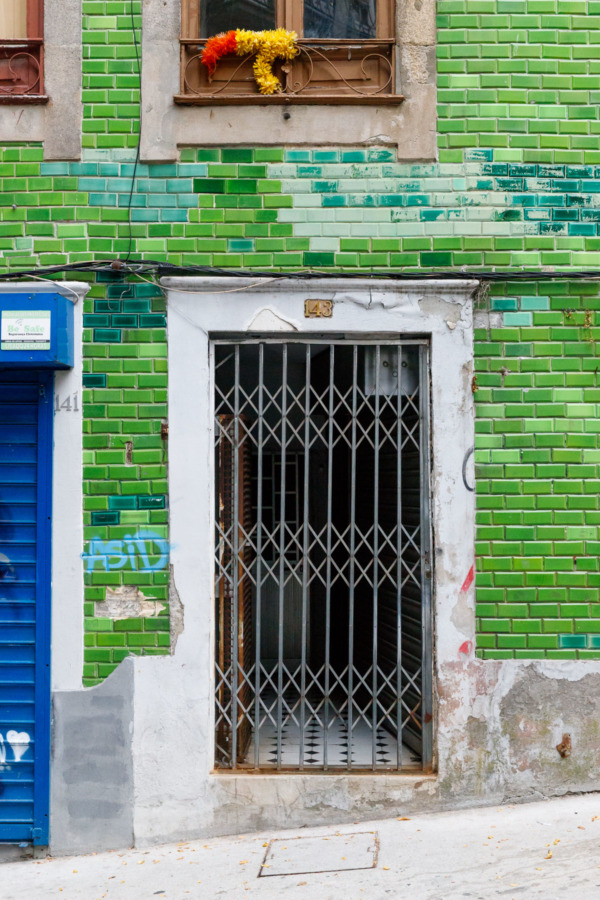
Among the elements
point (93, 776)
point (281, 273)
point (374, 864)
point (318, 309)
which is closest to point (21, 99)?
point (281, 273)

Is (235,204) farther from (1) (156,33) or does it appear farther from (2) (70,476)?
(2) (70,476)

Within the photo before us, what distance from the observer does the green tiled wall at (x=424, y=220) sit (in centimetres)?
495

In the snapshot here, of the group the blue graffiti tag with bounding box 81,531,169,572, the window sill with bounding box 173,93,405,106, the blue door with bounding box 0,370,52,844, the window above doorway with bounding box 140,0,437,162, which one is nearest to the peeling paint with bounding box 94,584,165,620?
the blue graffiti tag with bounding box 81,531,169,572

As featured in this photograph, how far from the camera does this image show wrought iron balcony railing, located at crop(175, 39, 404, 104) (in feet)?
16.5

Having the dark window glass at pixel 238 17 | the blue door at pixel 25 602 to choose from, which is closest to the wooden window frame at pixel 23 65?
the dark window glass at pixel 238 17

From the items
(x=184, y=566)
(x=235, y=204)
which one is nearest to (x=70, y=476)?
(x=184, y=566)

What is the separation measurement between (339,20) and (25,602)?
4229 millimetres

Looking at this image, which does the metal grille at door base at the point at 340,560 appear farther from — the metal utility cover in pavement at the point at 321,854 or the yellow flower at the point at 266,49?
the yellow flower at the point at 266,49

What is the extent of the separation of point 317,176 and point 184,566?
2.58 meters

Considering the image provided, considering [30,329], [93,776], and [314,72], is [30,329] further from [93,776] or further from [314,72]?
[93,776]

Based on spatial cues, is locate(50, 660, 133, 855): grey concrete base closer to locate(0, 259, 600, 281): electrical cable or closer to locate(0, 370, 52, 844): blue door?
locate(0, 370, 52, 844): blue door

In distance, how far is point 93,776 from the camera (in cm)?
483

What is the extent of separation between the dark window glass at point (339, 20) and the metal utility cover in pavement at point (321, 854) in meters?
4.94

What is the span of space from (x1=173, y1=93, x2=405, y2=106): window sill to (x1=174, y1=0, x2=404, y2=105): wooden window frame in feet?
0.16
